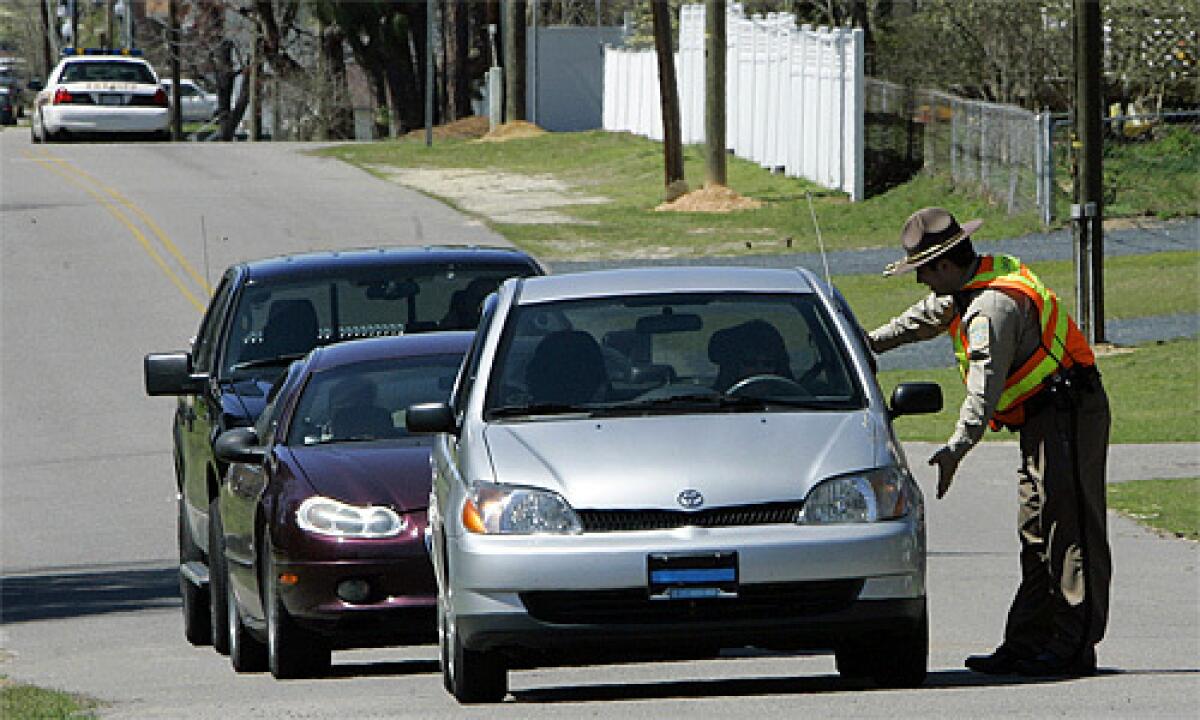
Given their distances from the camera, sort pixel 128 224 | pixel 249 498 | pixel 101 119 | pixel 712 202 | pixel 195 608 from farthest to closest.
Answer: pixel 101 119 < pixel 712 202 < pixel 128 224 < pixel 195 608 < pixel 249 498

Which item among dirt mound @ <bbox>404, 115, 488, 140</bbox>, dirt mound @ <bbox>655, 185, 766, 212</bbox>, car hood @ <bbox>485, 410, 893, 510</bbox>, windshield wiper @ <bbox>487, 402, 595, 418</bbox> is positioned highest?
windshield wiper @ <bbox>487, 402, 595, 418</bbox>

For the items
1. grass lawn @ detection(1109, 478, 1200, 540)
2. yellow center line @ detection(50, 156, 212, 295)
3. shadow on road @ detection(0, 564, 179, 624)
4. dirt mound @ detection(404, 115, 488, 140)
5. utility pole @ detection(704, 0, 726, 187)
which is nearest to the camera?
shadow on road @ detection(0, 564, 179, 624)

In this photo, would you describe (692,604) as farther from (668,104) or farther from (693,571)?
(668,104)

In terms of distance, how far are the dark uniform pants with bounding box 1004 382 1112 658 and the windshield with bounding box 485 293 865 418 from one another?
87cm

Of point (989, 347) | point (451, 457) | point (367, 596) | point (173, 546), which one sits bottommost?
point (173, 546)

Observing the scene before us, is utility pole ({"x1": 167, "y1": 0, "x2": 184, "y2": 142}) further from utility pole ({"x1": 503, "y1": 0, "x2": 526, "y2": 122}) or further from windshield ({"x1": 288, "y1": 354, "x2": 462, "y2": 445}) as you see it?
windshield ({"x1": 288, "y1": 354, "x2": 462, "y2": 445})

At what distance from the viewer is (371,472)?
10352 millimetres

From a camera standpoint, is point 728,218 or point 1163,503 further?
point 728,218

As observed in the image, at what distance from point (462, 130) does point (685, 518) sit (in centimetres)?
4905

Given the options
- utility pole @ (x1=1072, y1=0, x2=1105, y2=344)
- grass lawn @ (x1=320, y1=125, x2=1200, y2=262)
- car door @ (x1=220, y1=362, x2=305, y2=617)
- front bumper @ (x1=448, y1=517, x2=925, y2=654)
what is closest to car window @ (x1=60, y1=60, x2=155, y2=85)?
grass lawn @ (x1=320, y1=125, x2=1200, y2=262)

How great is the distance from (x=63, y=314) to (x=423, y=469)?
22303 millimetres

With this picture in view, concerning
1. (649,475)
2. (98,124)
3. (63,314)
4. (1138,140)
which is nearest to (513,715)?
(649,475)

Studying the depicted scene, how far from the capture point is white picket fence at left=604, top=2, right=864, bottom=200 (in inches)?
1547

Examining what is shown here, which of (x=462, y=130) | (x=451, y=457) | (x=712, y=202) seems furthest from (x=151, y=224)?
(x=451, y=457)
